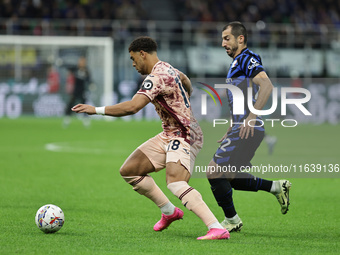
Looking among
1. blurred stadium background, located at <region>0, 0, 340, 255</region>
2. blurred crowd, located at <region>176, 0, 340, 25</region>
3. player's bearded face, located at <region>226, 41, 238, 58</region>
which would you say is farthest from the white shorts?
blurred crowd, located at <region>176, 0, 340, 25</region>

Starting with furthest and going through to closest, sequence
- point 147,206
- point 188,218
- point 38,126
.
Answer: point 38,126
point 147,206
point 188,218

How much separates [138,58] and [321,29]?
79.7 feet

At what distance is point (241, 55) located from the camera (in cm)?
726

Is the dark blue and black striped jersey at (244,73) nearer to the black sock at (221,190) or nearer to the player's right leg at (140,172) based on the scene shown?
the black sock at (221,190)

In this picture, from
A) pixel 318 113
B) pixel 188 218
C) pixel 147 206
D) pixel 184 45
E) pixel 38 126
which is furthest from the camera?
pixel 184 45

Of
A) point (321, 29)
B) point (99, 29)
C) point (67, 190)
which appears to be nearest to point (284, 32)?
point (321, 29)

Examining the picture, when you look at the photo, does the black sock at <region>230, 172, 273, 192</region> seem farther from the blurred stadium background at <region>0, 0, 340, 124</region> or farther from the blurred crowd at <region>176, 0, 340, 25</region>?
the blurred crowd at <region>176, 0, 340, 25</region>

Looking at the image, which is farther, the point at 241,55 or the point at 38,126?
the point at 38,126

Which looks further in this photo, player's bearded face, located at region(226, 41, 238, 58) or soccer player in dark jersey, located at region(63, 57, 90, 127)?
soccer player in dark jersey, located at region(63, 57, 90, 127)

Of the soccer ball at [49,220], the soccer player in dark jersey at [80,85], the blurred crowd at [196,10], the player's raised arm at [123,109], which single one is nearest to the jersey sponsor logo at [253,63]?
the player's raised arm at [123,109]

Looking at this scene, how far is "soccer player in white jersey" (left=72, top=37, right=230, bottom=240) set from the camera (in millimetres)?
6750

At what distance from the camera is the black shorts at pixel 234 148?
23.6 ft

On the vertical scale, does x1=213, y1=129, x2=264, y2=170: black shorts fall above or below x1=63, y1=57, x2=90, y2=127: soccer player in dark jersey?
above

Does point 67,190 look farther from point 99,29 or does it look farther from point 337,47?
point 337,47
